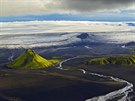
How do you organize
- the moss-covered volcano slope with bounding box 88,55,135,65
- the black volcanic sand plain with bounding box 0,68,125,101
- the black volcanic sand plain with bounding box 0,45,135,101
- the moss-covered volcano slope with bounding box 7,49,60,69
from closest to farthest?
the black volcanic sand plain with bounding box 0,68,125,101
the black volcanic sand plain with bounding box 0,45,135,101
the moss-covered volcano slope with bounding box 7,49,60,69
the moss-covered volcano slope with bounding box 88,55,135,65

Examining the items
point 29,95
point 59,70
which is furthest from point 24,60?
point 29,95

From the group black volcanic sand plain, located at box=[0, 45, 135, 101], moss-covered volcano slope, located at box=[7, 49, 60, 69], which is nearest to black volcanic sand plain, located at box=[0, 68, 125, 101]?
black volcanic sand plain, located at box=[0, 45, 135, 101]

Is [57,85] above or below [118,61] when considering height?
above

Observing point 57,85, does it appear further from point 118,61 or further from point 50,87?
point 118,61

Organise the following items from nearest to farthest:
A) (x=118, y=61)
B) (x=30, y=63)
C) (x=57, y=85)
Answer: (x=57, y=85)
(x=118, y=61)
(x=30, y=63)

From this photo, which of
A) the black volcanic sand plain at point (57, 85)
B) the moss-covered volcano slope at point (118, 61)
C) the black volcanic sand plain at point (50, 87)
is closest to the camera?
the black volcanic sand plain at point (50, 87)

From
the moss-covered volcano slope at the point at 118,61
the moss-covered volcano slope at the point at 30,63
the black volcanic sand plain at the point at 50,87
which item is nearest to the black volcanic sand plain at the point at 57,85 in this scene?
the black volcanic sand plain at the point at 50,87

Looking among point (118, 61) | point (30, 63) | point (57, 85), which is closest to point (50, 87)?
point (57, 85)

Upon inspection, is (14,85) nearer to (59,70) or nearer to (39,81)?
(39,81)

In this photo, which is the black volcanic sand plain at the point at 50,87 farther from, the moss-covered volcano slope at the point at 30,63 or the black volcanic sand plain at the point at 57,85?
the moss-covered volcano slope at the point at 30,63

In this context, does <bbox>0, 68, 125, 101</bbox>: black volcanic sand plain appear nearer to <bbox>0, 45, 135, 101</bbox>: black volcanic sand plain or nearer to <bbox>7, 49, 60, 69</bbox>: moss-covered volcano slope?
<bbox>0, 45, 135, 101</bbox>: black volcanic sand plain

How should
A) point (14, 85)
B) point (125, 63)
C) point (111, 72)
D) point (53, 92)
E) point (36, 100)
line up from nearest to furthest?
1. point (36, 100)
2. point (53, 92)
3. point (14, 85)
4. point (111, 72)
5. point (125, 63)
